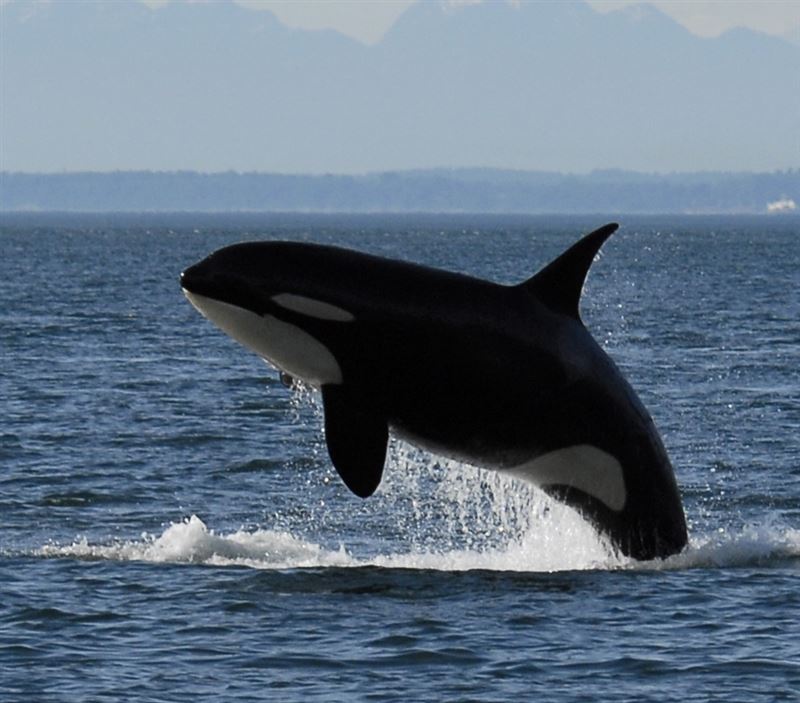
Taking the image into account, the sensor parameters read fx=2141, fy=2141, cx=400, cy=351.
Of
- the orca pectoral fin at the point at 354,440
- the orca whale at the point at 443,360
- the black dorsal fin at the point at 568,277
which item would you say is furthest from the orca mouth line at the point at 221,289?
the black dorsal fin at the point at 568,277

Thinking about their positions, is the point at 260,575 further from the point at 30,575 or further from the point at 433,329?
the point at 433,329

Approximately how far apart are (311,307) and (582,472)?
2676mm

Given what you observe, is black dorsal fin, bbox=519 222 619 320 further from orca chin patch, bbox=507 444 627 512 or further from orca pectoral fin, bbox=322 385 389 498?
orca pectoral fin, bbox=322 385 389 498

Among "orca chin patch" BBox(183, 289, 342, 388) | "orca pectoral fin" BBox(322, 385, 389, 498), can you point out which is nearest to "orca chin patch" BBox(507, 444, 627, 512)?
"orca pectoral fin" BBox(322, 385, 389, 498)

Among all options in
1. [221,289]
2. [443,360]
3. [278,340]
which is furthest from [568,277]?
[221,289]

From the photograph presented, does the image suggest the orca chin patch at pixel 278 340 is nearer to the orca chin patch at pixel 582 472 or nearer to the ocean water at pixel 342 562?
the orca chin patch at pixel 582 472

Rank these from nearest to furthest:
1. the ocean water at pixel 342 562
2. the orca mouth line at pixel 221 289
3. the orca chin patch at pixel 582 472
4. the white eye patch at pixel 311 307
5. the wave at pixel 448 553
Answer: the ocean water at pixel 342 562 < the orca mouth line at pixel 221 289 < the white eye patch at pixel 311 307 < the orca chin patch at pixel 582 472 < the wave at pixel 448 553

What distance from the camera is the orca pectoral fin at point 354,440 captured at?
1597cm

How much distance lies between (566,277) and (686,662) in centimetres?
311

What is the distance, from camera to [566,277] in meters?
16.6

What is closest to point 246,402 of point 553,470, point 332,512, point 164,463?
point 164,463

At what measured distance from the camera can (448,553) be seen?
2045 centimetres

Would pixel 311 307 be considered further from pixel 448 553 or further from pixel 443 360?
pixel 448 553

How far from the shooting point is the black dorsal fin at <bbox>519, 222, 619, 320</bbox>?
16391mm
